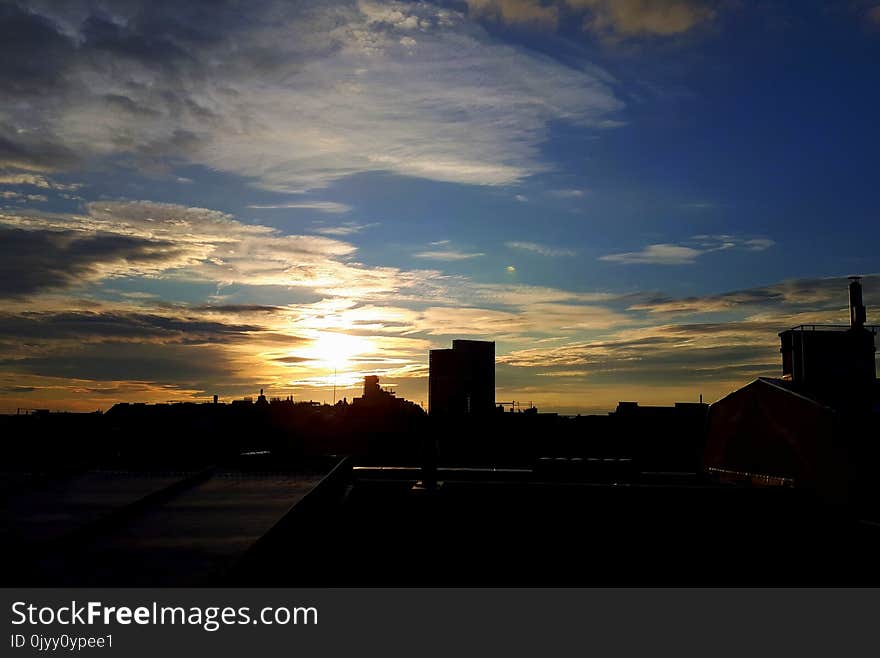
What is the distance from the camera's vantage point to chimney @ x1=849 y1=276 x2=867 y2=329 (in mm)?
60750

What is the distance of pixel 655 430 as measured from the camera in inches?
4343

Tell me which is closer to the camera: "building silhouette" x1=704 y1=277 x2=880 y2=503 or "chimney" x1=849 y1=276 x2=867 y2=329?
"building silhouette" x1=704 y1=277 x2=880 y2=503

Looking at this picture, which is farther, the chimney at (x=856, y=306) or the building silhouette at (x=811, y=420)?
the chimney at (x=856, y=306)

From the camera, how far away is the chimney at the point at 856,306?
199 ft

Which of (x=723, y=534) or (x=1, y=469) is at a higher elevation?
(x=1, y=469)

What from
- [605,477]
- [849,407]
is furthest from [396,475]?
[849,407]

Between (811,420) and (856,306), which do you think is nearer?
(811,420)

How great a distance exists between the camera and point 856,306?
2422 inches
